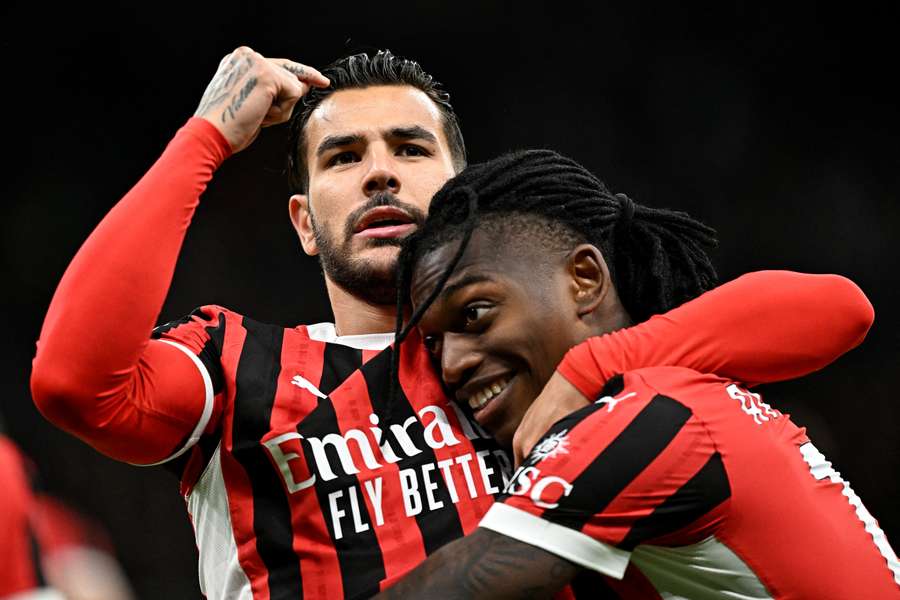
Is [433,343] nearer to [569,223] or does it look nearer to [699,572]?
[569,223]

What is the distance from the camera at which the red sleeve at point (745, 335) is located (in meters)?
1.65

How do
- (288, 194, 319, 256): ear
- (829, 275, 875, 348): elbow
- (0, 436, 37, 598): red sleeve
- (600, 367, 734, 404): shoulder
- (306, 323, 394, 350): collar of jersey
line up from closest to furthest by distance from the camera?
(0, 436, 37, 598): red sleeve → (600, 367, 734, 404): shoulder → (829, 275, 875, 348): elbow → (306, 323, 394, 350): collar of jersey → (288, 194, 319, 256): ear

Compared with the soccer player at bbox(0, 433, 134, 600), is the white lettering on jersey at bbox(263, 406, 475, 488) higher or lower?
lower

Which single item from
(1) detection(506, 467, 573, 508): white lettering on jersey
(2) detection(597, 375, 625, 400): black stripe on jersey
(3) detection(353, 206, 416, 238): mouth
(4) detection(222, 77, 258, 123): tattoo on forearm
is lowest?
(1) detection(506, 467, 573, 508): white lettering on jersey

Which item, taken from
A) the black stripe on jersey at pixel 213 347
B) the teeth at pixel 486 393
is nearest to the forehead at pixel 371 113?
the black stripe on jersey at pixel 213 347

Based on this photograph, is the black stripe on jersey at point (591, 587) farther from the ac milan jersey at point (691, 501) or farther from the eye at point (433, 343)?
the eye at point (433, 343)

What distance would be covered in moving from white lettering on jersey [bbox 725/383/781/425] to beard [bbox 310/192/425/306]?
81cm

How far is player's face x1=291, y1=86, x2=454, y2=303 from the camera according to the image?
2.25m

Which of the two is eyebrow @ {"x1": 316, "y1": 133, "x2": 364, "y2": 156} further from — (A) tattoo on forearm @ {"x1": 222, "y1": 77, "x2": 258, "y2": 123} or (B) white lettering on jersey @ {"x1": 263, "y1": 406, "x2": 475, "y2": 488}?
(B) white lettering on jersey @ {"x1": 263, "y1": 406, "x2": 475, "y2": 488}

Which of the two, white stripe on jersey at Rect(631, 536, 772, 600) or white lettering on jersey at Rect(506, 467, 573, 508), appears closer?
white lettering on jersey at Rect(506, 467, 573, 508)

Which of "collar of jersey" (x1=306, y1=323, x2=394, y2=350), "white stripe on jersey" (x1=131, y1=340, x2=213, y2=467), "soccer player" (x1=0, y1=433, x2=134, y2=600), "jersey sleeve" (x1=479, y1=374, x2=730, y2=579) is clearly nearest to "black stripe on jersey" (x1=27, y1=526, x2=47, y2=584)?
"soccer player" (x1=0, y1=433, x2=134, y2=600)

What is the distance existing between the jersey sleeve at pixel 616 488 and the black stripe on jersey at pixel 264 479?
0.55 meters

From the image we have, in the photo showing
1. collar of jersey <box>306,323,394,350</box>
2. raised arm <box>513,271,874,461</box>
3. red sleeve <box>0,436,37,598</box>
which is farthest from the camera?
collar of jersey <box>306,323,394,350</box>

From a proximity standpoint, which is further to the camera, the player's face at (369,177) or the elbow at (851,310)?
the player's face at (369,177)
